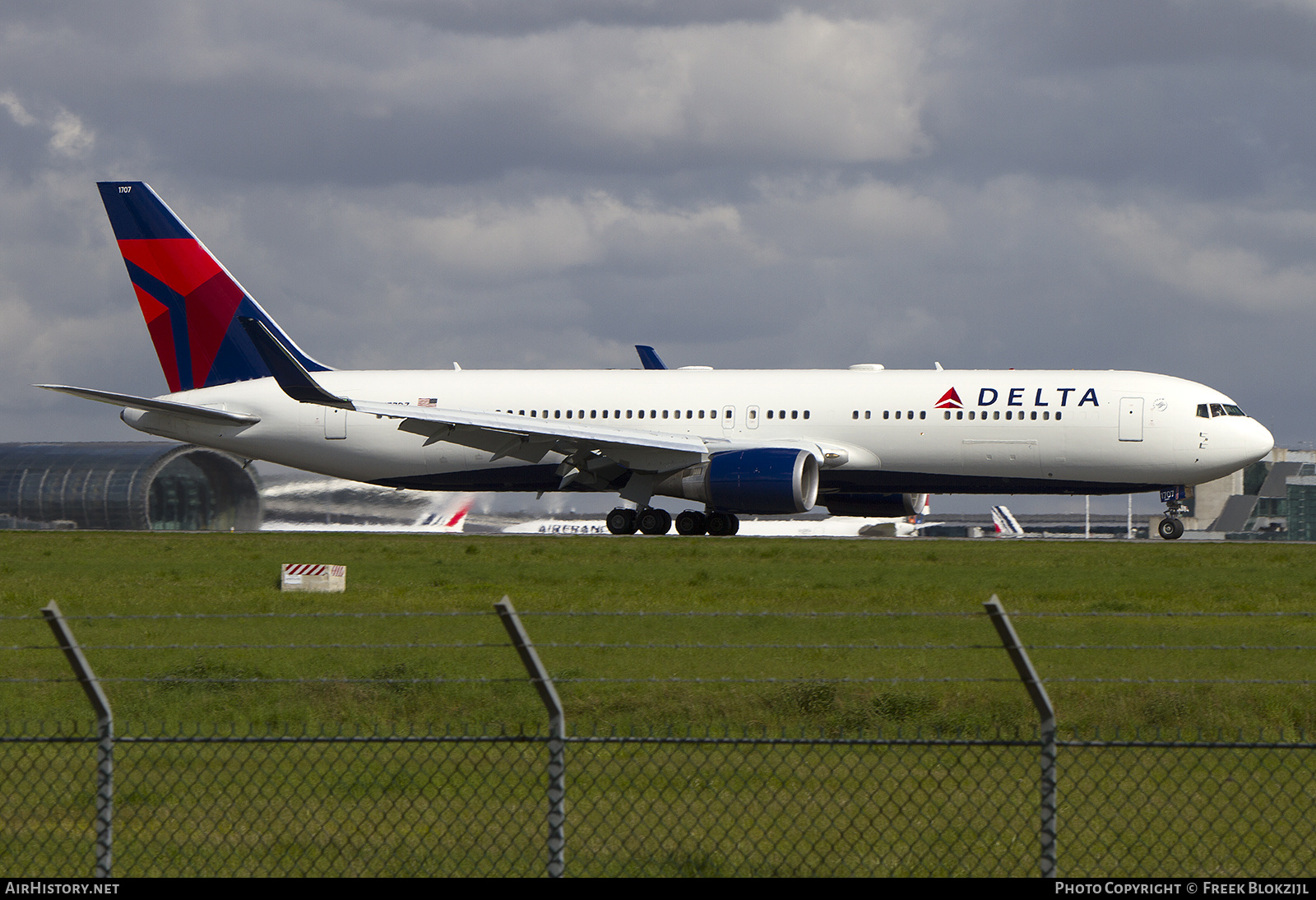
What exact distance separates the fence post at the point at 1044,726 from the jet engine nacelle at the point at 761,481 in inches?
1008

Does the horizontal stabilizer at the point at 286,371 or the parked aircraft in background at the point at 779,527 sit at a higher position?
the parked aircraft in background at the point at 779,527

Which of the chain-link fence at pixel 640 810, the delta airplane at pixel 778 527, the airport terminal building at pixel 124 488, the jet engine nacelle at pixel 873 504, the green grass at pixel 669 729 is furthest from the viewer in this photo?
the delta airplane at pixel 778 527

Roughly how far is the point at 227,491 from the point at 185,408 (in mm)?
28454

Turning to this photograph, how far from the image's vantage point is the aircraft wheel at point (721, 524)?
36625 mm

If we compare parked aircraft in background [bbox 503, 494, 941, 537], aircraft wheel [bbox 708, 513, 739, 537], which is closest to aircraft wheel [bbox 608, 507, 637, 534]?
aircraft wheel [bbox 708, 513, 739, 537]

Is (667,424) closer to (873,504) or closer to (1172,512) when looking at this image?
(873,504)

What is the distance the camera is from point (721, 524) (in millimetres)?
36781

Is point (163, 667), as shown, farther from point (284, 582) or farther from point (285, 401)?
point (285, 401)

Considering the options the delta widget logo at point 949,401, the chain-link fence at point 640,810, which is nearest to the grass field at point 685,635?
the chain-link fence at point 640,810

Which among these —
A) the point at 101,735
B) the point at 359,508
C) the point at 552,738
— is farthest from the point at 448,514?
the point at 552,738

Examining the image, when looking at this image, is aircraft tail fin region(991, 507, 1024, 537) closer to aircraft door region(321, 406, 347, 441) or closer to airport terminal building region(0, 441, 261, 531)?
airport terminal building region(0, 441, 261, 531)

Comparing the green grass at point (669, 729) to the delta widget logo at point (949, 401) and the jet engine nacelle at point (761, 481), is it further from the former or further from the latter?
the delta widget logo at point (949, 401)

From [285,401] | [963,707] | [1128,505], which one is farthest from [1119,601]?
[1128,505]

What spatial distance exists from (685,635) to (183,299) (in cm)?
2698
